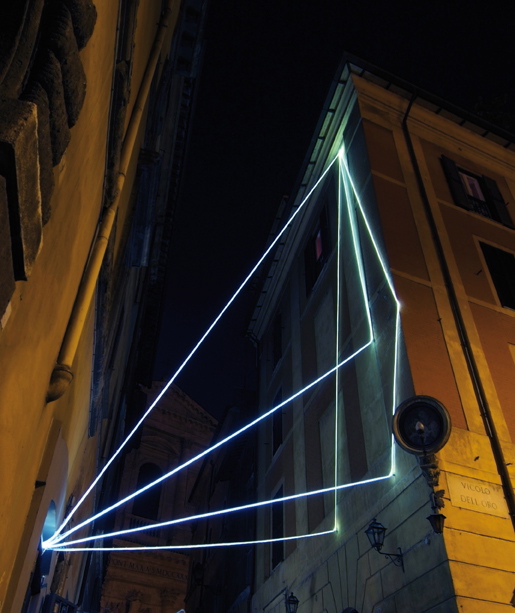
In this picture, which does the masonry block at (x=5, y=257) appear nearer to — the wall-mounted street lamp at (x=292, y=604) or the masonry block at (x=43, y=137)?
the masonry block at (x=43, y=137)

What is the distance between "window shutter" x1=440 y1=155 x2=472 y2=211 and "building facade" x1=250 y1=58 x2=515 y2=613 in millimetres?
46

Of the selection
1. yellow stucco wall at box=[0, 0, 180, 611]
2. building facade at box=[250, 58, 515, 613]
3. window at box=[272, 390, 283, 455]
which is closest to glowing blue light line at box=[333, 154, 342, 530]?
building facade at box=[250, 58, 515, 613]

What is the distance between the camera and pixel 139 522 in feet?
99.8

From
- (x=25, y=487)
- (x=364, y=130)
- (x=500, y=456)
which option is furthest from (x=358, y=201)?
(x=25, y=487)

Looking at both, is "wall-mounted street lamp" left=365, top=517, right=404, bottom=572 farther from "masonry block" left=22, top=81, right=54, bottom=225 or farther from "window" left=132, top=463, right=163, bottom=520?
"window" left=132, top=463, right=163, bottom=520

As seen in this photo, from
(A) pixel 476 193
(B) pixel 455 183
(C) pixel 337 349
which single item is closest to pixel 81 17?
(C) pixel 337 349

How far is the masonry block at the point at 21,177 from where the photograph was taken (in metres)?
1.62

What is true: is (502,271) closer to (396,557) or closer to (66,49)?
(396,557)

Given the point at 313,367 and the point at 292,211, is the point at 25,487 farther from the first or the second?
the point at 292,211

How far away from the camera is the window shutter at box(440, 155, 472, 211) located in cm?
1196

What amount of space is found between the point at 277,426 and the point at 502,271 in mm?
7422

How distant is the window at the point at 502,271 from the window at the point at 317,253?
3.78 meters

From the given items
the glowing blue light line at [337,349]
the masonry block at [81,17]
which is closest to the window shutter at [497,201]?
the glowing blue light line at [337,349]

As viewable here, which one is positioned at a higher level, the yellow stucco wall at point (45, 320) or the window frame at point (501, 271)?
the window frame at point (501, 271)
